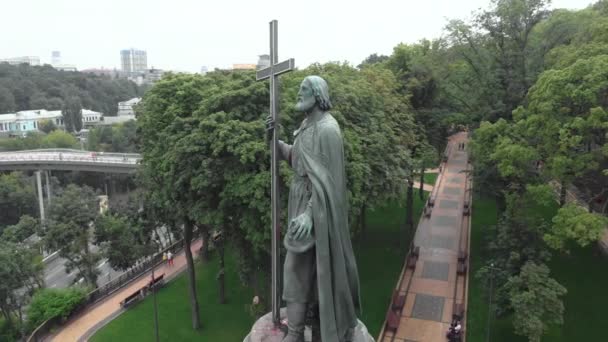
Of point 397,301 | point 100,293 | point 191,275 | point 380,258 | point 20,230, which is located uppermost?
point 191,275

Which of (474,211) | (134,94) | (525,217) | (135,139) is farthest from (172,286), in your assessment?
(134,94)

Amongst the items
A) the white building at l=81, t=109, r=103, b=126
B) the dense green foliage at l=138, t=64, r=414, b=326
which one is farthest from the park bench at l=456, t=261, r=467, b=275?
the white building at l=81, t=109, r=103, b=126

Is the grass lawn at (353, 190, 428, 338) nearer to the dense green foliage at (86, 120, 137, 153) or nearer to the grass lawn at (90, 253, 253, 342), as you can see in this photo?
the grass lawn at (90, 253, 253, 342)

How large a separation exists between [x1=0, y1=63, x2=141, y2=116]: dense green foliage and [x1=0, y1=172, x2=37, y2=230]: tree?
4939cm

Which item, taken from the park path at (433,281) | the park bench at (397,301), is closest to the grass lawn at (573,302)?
the park path at (433,281)

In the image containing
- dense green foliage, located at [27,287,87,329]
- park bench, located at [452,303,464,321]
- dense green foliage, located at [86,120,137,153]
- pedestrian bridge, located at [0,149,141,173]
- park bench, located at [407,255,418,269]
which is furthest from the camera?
dense green foliage, located at [86,120,137,153]

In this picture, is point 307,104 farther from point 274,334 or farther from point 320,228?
point 274,334

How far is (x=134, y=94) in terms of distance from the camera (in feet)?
433

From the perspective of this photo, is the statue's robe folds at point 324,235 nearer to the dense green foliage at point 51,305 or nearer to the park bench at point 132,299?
the park bench at point 132,299

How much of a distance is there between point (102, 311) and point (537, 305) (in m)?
20.7

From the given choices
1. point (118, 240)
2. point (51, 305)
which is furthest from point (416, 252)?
point (51, 305)

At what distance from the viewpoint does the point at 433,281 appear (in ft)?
78.4

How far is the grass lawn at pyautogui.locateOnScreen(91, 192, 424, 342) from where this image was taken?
70.3ft

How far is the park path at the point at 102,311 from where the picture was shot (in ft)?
75.6
